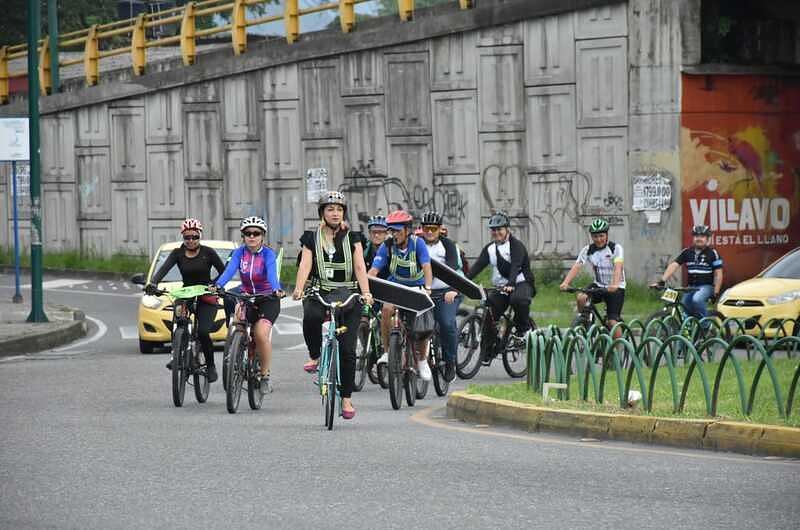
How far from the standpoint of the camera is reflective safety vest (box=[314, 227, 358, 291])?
13133 mm

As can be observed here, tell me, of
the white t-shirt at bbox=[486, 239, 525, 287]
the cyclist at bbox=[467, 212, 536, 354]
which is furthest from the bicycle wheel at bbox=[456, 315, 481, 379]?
the white t-shirt at bbox=[486, 239, 525, 287]

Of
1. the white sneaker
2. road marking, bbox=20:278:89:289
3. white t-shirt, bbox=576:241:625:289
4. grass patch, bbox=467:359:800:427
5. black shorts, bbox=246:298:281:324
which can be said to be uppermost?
white t-shirt, bbox=576:241:625:289

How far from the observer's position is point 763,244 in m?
27.9

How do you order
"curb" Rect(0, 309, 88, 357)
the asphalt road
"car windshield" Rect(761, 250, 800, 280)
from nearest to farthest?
the asphalt road
"curb" Rect(0, 309, 88, 357)
"car windshield" Rect(761, 250, 800, 280)

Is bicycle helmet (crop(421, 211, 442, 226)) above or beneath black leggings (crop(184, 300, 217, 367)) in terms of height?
above

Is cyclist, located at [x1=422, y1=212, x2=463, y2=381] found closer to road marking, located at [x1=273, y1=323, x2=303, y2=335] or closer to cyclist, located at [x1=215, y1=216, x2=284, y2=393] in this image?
cyclist, located at [x1=215, y1=216, x2=284, y2=393]

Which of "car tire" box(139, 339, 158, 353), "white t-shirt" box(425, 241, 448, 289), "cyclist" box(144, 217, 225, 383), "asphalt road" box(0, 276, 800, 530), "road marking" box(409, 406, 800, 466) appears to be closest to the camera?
"asphalt road" box(0, 276, 800, 530)

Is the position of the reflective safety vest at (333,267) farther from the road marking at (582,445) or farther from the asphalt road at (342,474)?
the road marking at (582,445)

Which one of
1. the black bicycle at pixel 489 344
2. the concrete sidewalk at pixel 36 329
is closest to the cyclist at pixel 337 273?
the black bicycle at pixel 489 344

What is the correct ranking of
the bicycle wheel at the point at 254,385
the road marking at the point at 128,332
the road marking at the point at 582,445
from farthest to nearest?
the road marking at the point at 128,332
the bicycle wheel at the point at 254,385
the road marking at the point at 582,445

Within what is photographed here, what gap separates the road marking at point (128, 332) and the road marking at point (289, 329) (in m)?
2.08

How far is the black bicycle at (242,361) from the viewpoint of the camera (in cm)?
1378

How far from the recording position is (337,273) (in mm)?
13148

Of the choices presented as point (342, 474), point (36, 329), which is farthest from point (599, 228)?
point (36, 329)
